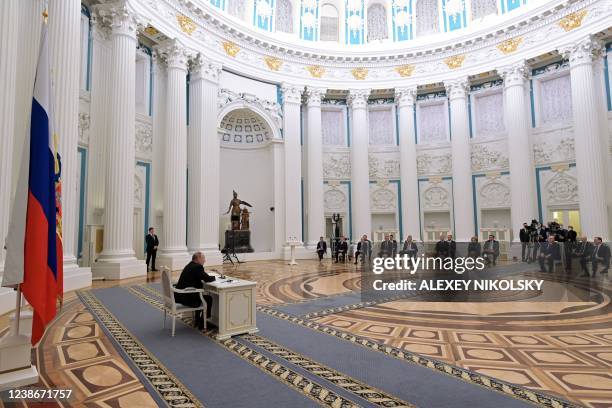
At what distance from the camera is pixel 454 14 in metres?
16.7

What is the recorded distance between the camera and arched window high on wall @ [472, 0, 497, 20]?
15761 mm

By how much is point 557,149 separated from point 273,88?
1219 centimetres

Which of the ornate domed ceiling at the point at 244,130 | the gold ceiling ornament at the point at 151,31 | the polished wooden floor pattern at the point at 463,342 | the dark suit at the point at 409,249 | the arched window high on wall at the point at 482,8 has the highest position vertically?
Answer: the arched window high on wall at the point at 482,8

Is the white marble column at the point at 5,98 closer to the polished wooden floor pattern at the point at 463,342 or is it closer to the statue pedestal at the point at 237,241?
the polished wooden floor pattern at the point at 463,342

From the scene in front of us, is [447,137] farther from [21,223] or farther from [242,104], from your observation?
[21,223]

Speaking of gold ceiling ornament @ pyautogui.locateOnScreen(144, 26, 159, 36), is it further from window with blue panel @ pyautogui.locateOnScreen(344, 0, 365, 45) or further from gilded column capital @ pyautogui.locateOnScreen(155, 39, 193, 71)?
window with blue panel @ pyautogui.locateOnScreen(344, 0, 365, 45)

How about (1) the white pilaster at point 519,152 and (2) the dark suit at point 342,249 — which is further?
(1) the white pilaster at point 519,152

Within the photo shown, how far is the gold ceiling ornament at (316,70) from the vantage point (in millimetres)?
16844

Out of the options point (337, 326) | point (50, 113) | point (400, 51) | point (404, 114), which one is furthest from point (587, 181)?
point (50, 113)

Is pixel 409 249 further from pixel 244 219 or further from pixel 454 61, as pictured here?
pixel 454 61

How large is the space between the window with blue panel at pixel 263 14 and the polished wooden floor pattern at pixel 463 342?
13.5m

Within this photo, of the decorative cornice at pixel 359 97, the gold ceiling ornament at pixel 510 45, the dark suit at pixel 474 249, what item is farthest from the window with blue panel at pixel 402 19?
the dark suit at pixel 474 249

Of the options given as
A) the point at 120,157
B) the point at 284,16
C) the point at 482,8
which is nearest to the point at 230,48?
the point at 284,16

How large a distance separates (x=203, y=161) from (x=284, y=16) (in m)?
8.90
